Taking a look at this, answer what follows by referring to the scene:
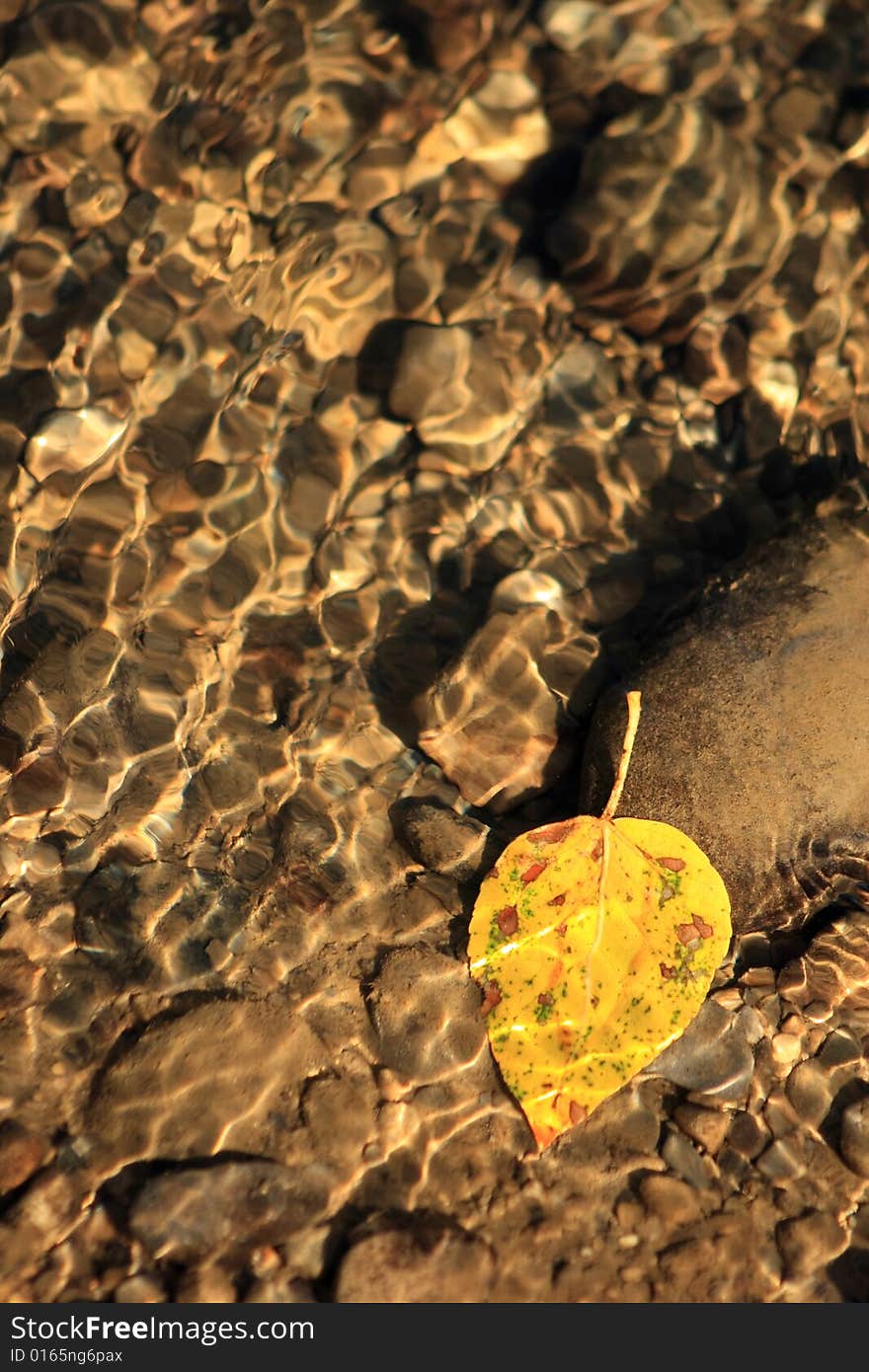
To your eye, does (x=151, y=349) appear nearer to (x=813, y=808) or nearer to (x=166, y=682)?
(x=166, y=682)

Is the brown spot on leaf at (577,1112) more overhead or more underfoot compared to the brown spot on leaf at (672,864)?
more underfoot

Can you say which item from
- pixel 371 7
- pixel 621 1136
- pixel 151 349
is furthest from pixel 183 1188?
pixel 371 7

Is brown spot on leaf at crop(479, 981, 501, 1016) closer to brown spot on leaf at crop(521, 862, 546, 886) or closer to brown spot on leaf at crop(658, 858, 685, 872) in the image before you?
brown spot on leaf at crop(521, 862, 546, 886)

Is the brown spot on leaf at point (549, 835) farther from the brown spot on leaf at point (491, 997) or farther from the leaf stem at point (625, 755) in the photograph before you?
the brown spot on leaf at point (491, 997)

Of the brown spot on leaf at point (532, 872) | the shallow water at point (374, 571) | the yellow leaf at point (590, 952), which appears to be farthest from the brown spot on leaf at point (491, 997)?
the brown spot on leaf at point (532, 872)

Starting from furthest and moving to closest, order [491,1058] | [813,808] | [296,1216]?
1. [813,808]
2. [491,1058]
3. [296,1216]

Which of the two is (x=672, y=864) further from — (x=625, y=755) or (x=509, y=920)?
(x=509, y=920)

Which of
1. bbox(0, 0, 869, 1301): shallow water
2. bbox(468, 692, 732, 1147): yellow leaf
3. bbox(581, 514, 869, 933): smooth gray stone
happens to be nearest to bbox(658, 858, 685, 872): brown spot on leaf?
bbox(468, 692, 732, 1147): yellow leaf
